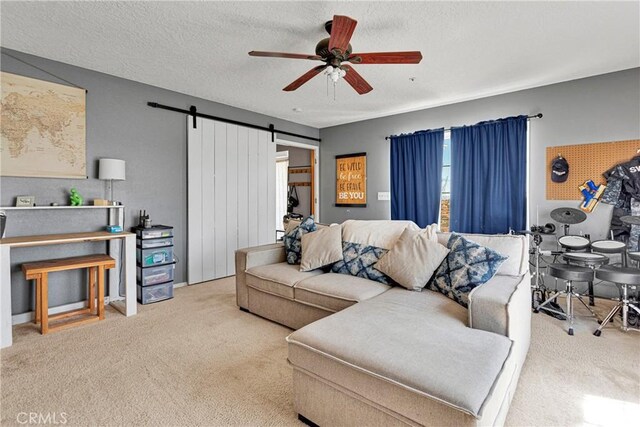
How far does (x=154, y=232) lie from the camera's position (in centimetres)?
351

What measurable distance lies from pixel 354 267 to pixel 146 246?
232 centimetres

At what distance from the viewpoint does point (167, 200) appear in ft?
13.0

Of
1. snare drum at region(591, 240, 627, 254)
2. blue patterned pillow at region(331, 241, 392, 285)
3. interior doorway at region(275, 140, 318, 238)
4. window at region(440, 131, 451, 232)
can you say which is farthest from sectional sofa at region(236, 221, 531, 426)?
interior doorway at region(275, 140, 318, 238)

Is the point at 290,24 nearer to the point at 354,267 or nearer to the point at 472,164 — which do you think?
the point at 354,267

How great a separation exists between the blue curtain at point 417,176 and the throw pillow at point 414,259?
2.31 metres

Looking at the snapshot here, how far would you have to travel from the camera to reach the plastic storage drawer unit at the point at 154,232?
3.43 m

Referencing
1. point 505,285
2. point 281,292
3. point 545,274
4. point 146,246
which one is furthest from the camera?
point 545,274

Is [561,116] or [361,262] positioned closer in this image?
[361,262]

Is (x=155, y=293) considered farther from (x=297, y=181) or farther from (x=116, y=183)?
(x=297, y=181)

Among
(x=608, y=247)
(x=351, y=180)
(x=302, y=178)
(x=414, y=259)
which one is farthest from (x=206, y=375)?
(x=302, y=178)

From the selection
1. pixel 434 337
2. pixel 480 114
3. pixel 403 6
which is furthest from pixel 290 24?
pixel 480 114

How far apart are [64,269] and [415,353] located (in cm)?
300

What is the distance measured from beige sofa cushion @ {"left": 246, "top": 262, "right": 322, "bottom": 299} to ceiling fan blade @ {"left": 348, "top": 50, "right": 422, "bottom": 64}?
1820 millimetres

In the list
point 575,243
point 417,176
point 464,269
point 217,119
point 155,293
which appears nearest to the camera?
point 464,269
